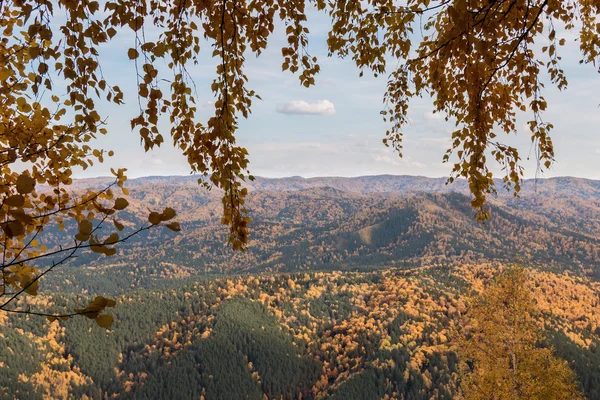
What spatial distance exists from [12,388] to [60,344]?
Result: 175 ft

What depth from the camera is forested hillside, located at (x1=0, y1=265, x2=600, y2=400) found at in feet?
409

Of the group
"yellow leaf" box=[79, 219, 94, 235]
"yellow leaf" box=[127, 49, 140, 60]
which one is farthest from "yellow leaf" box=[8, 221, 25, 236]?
"yellow leaf" box=[127, 49, 140, 60]

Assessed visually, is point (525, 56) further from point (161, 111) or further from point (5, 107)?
point (5, 107)

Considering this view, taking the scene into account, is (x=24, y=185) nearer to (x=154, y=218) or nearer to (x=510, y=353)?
(x=154, y=218)

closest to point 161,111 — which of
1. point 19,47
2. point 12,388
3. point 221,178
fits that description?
point 221,178

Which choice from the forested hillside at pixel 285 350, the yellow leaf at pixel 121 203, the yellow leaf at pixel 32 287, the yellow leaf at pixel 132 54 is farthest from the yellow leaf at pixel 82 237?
the forested hillside at pixel 285 350

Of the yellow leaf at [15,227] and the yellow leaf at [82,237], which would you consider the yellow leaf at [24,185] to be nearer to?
the yellow leaf at [15,227]

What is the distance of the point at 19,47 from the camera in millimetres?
4637

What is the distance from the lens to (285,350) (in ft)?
551

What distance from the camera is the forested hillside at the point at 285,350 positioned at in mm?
124562

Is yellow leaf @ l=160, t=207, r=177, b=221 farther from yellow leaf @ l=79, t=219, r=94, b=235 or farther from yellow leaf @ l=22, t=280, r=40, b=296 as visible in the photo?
yellow leaf @ l=22, t=280, r=40, b=296

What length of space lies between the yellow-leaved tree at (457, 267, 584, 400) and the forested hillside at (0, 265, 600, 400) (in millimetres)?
104955

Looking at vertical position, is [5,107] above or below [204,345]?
above

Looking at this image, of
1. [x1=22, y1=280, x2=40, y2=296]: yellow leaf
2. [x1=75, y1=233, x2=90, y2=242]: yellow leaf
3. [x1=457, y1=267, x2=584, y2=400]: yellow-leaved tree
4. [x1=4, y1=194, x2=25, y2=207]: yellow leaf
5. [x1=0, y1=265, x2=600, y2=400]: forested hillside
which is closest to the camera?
[x1=4, y1=194, x2=25, y2=207]: yellow leaf
